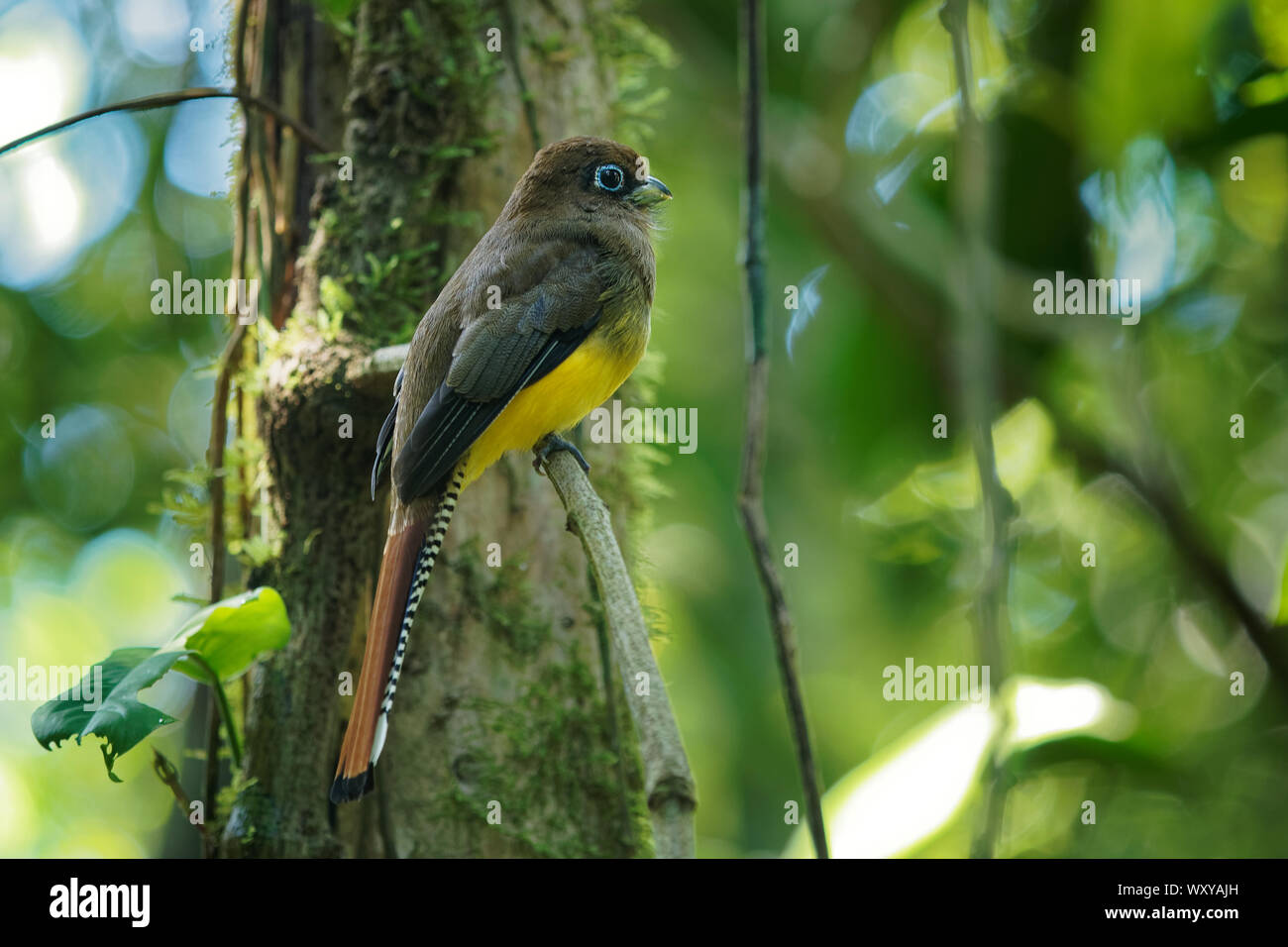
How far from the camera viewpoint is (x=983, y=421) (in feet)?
6.79

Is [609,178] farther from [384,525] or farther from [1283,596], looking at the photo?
[1283,596]

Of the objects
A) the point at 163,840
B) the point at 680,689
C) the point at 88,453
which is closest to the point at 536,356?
the point at 680,689

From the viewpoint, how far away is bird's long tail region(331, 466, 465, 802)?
2125mm

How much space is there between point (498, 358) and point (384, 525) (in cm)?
63

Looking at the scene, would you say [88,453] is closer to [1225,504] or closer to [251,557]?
[251,557]

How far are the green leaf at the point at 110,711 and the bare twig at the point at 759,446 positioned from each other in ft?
3.96

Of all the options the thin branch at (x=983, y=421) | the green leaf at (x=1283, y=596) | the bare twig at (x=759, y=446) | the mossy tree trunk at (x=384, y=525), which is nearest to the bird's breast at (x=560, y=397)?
the mossy tree trunk at (x=384, y=525)

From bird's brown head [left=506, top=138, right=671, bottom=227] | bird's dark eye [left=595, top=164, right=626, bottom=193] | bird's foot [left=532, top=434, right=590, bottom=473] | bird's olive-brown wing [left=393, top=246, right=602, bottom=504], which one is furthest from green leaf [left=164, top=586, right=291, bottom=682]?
bird's dark eye [left=595, top=164, right=626, bottom=193]

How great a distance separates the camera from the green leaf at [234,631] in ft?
7.52

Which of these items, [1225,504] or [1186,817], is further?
[1225,504]

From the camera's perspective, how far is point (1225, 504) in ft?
14.4

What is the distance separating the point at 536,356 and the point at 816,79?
3.30 m

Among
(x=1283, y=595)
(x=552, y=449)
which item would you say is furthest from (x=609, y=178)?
(x=1283, y=595)

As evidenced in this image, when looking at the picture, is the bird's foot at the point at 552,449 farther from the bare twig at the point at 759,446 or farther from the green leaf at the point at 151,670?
the green leaf at the point at 151,670
